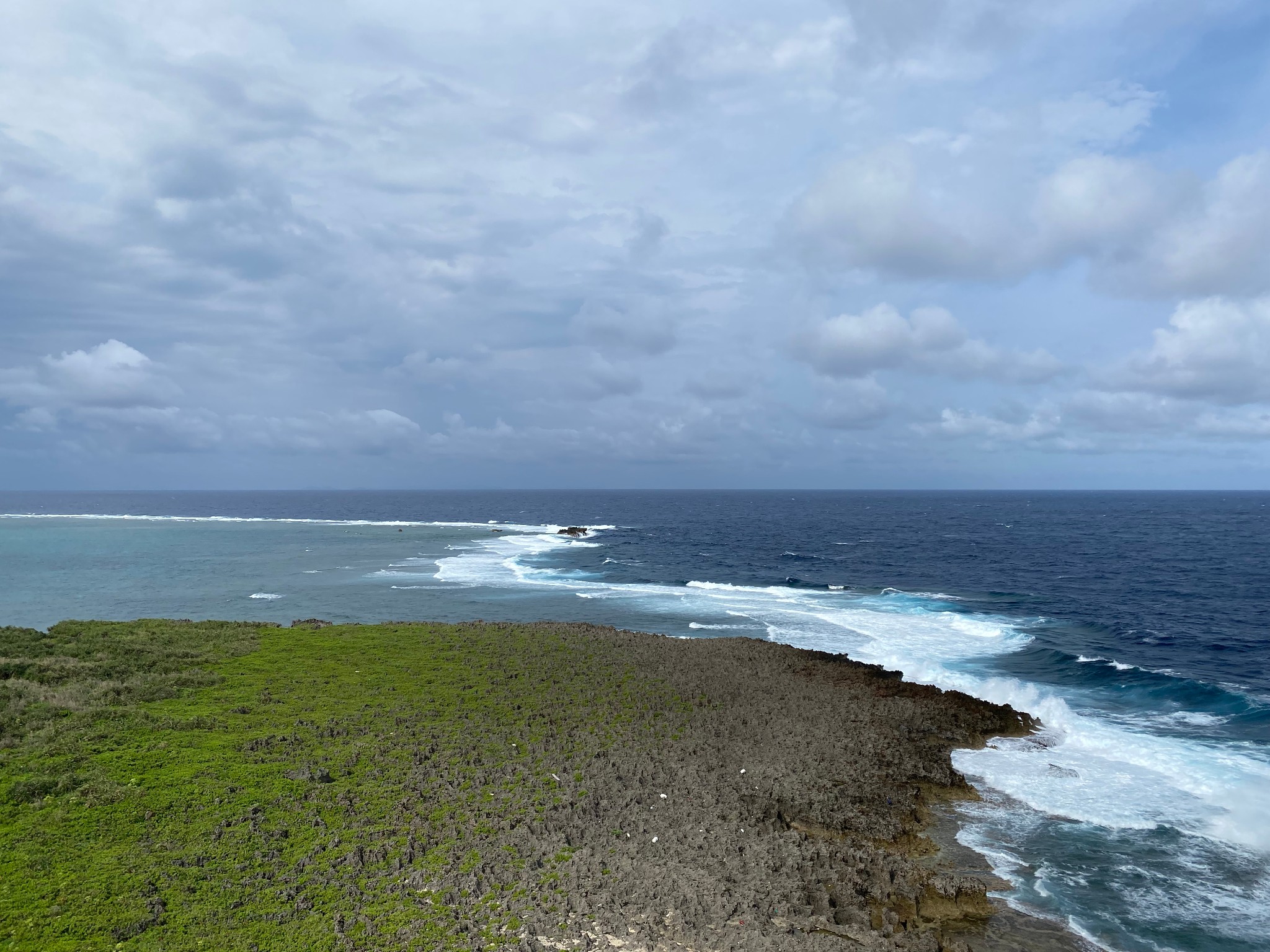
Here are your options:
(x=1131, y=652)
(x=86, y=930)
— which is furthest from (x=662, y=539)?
(x=86, y=930)

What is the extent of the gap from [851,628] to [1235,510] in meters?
208

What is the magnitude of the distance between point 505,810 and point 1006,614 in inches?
1764

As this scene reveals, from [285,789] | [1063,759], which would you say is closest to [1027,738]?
[1063,759]

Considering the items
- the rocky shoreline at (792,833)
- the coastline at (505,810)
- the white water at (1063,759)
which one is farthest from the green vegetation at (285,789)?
the white water at (1063,759)

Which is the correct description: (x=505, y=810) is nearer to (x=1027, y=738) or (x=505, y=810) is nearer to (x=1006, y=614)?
(x=1027, y=738)

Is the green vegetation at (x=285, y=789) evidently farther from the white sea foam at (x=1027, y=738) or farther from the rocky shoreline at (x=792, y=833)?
the white sea foam at (x=1027, y=738)

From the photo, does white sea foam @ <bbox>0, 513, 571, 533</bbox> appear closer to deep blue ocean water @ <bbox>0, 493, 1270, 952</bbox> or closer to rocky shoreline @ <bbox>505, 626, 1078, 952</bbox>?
deep blue ocean water @ <bbox>0, 493, 1270, 952</bbox>

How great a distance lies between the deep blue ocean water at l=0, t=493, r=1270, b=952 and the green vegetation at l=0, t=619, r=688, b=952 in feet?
39.7

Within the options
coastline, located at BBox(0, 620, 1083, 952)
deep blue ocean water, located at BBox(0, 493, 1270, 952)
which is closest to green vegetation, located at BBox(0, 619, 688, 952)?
coastline, located at BBox(0, 620, 1083, 952)

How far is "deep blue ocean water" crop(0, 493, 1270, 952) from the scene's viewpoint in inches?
731

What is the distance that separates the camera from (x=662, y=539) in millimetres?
Answer: 112938

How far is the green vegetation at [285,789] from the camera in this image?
43.6 ft

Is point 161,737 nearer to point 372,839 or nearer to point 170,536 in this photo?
point 372,839

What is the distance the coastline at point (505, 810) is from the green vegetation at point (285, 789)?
78 mm
